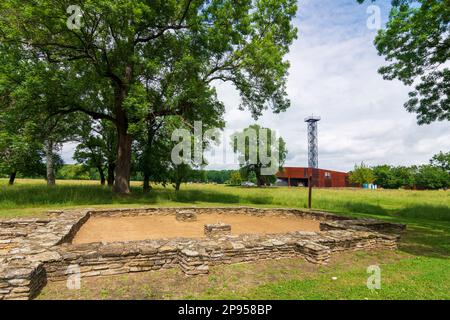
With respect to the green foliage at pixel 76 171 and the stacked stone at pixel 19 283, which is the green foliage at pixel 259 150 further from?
the stacked stone at pixel 19 283

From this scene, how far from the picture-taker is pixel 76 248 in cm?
584

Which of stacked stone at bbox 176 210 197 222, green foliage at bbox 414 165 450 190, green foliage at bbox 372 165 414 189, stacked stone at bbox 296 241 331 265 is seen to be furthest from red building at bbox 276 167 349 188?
stacked stone at bbox 296 241 331 265

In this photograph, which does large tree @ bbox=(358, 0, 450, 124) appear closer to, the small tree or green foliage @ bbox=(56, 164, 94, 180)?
green foliage @ bbox=(56, 164, 94, 180)

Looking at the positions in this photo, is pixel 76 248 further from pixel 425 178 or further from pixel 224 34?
pixel 425 178

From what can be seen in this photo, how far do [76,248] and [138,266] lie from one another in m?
1.47

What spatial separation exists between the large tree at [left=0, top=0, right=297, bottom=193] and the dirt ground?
20.9 feet

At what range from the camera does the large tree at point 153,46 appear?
→ 15172 millimetres

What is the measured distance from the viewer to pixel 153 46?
789 inches

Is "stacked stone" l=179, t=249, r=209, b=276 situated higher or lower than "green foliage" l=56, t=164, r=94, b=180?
lower

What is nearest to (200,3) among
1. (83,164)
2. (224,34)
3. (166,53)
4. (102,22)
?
(224,34)

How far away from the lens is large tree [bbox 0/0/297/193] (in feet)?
49.8

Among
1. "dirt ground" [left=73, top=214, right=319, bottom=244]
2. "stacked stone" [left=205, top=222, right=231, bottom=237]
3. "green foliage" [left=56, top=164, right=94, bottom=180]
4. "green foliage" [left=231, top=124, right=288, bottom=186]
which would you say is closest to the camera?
"dirt ground" [left=73, top=214, right=319, bottom=244]

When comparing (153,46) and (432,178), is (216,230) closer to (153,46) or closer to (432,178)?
(153,46)

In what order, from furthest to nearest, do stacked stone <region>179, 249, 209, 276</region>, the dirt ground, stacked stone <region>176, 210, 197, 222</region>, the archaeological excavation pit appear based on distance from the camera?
stacked stone <region>176, 210, 197, 222</region> < the dirt ground < stacked stone <region>179, 249, 209, 276</region> < the archaeological excavation pit
